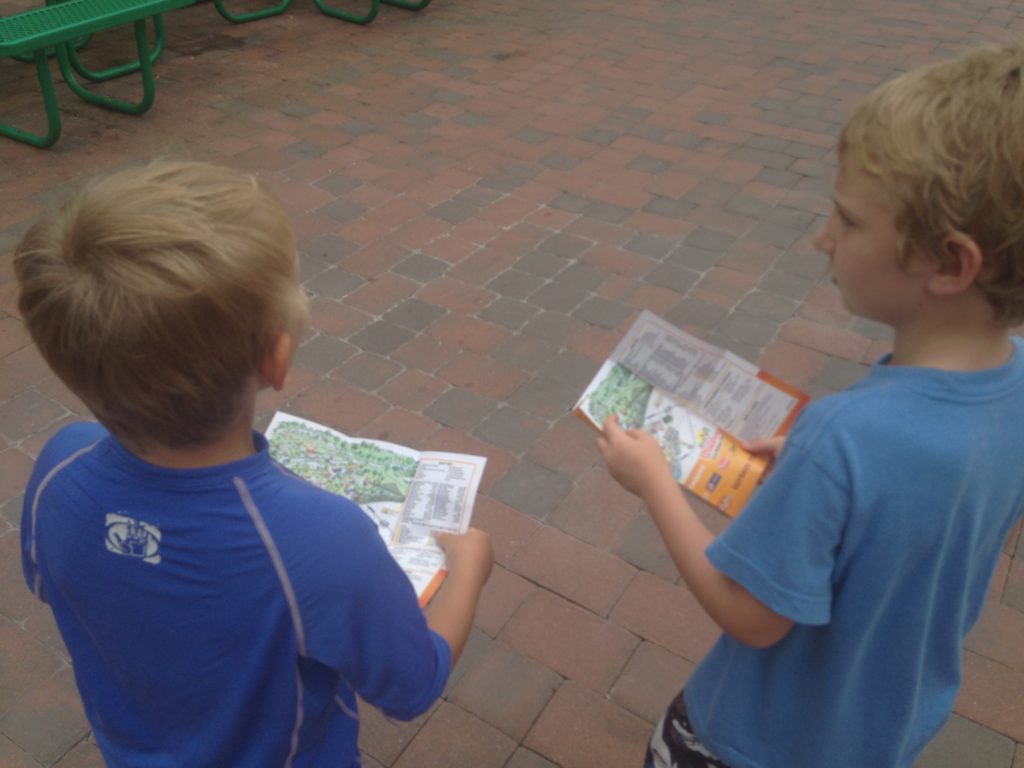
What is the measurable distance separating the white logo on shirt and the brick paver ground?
1.26 m

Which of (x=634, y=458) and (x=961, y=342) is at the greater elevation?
(x=961, y=342)

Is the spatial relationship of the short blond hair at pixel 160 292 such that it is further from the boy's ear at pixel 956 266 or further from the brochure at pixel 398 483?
the boy's ear at pixel 956 266

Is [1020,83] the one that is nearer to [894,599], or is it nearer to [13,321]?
[894,599]

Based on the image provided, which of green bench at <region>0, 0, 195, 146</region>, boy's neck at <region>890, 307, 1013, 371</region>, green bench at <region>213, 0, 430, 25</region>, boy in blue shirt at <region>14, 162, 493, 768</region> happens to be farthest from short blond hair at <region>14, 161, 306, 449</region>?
green bench at <region>213, 0, 430, 25</region>

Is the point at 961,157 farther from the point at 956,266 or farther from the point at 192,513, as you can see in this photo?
the point at 192,513

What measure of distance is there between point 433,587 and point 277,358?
52 centimetres

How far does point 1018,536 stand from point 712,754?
1.88 m

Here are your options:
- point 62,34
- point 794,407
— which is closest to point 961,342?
point 794,407

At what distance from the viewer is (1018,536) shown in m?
2.80

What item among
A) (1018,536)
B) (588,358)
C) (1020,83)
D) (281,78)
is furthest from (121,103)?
(1020,83)

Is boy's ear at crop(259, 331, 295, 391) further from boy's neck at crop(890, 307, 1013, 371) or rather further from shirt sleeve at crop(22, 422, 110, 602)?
boy's neck at crop(890, 307, 1013, 371)

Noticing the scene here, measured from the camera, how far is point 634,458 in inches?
51.5

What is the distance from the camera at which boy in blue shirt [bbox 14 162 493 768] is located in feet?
2.93

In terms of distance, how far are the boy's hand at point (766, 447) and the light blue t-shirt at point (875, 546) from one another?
0.24m
